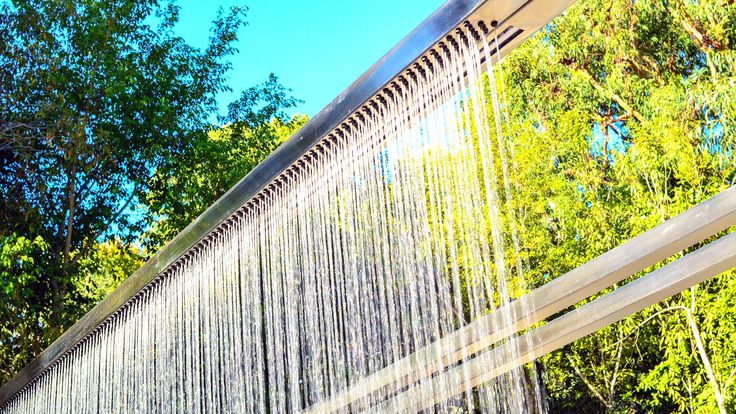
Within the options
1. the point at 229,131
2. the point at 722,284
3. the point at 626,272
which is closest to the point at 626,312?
the point at 626,272

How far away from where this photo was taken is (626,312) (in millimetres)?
3551

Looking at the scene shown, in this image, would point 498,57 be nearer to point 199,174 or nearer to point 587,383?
point 199,174

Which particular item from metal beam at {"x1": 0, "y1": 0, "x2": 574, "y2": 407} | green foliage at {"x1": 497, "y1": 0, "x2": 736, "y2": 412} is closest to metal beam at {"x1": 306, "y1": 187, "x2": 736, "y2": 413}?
metal beam at {"x1": 0, "y1": 0, "x2": 574, "y2": 407}

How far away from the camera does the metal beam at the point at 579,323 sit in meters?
3.19

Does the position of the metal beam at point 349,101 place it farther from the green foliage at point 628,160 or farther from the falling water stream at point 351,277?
the green foliage at point 628,160

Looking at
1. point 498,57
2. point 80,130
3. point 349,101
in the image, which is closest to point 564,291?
point 498,57

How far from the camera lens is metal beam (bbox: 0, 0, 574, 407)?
2.95 metres

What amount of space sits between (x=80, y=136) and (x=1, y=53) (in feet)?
4.39

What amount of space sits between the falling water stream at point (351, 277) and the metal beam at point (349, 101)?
0.05 meters

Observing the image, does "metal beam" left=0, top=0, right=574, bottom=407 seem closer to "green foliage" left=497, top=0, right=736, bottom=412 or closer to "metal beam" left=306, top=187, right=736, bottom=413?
"metal beam" left=306, top=187, right=736, bottom=413

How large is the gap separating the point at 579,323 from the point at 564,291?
0.93ft

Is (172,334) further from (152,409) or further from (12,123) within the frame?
(12,123)

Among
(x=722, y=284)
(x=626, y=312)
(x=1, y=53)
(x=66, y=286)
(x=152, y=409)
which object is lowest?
(x=626, y=312)

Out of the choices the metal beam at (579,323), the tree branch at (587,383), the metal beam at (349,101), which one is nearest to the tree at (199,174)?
the tree branch at (587,383)
